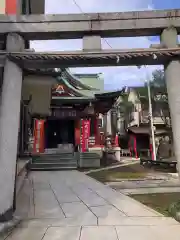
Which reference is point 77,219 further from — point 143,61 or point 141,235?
point 143,61

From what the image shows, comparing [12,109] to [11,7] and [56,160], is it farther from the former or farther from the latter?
[56,160]

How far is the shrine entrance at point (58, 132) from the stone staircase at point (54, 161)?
14.6 feet

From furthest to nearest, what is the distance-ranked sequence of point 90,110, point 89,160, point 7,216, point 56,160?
point 90,110 < point 89,160 < point 56,160 < point 7,216

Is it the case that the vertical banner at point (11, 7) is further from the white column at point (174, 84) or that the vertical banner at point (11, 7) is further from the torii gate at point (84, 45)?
the white column at point (174, 84)

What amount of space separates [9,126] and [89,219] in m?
2.51

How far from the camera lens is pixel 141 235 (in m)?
4.08

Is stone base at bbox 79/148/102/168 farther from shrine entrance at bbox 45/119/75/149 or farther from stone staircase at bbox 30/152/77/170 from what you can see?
shrine entrance at bbox 45/119/75/149

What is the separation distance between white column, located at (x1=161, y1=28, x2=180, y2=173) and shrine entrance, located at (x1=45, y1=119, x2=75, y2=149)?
16.8 metres

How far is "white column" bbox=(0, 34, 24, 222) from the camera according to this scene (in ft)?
15.1

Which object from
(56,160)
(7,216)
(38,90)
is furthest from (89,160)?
(7,216)

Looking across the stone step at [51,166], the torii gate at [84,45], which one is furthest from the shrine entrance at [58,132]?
the torii gate at [84,45]

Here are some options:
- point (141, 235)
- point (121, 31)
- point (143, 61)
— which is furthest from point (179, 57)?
point (141, 235)

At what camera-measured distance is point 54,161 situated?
16438 mm

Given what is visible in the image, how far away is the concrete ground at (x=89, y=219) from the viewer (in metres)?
4.14
